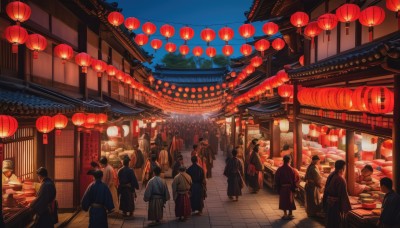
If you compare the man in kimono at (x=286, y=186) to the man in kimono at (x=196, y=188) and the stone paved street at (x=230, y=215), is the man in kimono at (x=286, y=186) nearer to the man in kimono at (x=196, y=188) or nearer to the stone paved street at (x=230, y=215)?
the stone paved street at (x=230, y=215)

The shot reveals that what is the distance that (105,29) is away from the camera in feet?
57.8

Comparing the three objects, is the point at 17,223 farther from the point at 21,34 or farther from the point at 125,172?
the point at 21,34

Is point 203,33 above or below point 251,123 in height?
above

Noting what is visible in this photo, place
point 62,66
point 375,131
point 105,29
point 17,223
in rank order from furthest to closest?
point 105,29 < point 62,66 < point 17,223 < point 375,131

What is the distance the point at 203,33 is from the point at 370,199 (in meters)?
10.9

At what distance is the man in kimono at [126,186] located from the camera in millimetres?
12797

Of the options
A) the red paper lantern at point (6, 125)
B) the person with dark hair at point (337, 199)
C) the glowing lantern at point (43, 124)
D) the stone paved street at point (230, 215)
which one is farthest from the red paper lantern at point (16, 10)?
the person with dark hair at point (337, 199)

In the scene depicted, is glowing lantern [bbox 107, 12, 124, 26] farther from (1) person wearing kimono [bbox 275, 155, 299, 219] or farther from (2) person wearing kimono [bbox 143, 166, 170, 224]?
(1) person wearing kimono [bbox 275, 155, 299, 219]

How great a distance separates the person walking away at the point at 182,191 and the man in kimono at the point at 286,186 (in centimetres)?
309

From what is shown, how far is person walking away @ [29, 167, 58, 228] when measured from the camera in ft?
30.9

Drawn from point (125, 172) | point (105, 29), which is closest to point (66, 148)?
point (125, 172)

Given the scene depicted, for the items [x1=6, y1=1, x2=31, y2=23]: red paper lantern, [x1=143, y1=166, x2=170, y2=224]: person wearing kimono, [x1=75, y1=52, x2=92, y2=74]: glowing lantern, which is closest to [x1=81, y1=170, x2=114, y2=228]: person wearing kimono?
[x1=143, y1=166, x2=170, y2=224]: person wearing kimono

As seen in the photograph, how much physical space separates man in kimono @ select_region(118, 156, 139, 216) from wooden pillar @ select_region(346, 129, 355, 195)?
6736mm

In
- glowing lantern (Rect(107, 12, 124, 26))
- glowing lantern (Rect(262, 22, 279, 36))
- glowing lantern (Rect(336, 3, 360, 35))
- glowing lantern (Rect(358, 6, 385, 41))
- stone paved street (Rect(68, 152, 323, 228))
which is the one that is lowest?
stone paved street (Rect(68, 152, 323, 228))
